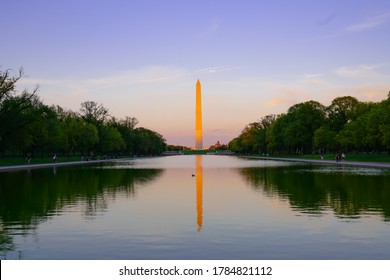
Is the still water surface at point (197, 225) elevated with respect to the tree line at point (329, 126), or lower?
lower

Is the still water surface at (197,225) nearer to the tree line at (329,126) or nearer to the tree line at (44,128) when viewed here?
the tree line at (44,128)

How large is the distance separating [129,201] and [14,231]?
8782 millimetres

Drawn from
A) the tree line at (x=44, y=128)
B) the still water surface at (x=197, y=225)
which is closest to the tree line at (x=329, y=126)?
the tree line at (x=44, y=128)

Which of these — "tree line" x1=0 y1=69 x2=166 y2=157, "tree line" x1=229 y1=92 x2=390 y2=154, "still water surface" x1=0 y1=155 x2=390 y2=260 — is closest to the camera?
"still water surface" x1=0 y1=155 x2=390 y2=260

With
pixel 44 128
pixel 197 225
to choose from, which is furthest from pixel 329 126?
pixel 197 225

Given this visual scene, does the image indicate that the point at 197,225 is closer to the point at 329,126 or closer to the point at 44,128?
the point at 44,128

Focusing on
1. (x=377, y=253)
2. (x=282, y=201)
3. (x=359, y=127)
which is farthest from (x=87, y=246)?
(x=359, y=127)

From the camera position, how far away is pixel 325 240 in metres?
13.6

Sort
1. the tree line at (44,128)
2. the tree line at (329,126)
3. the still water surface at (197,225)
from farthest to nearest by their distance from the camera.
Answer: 1. the tree line at (329,126)
2. the tree line at (44,128)
3. the still water surface at (197,225)

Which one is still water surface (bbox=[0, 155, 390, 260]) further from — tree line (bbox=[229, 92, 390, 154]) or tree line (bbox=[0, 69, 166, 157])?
tree line (bbox=[229, 92, 390, 154])

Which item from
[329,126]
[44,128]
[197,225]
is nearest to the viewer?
[197,225]

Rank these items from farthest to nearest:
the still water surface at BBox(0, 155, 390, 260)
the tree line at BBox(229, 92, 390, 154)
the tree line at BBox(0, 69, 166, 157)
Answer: the tree line at BBox(229, 92, 390, 154)
the tree line at BBox(0, 69, 166, 157)
the still water surface at BBox(0, 155, 390, 260)

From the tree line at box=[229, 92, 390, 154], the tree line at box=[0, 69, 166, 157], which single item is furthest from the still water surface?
the tree line at box=[229, 92, 390, 154]

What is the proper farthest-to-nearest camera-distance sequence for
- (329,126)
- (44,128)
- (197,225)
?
(329,126) → (44,128) → (197,225)
